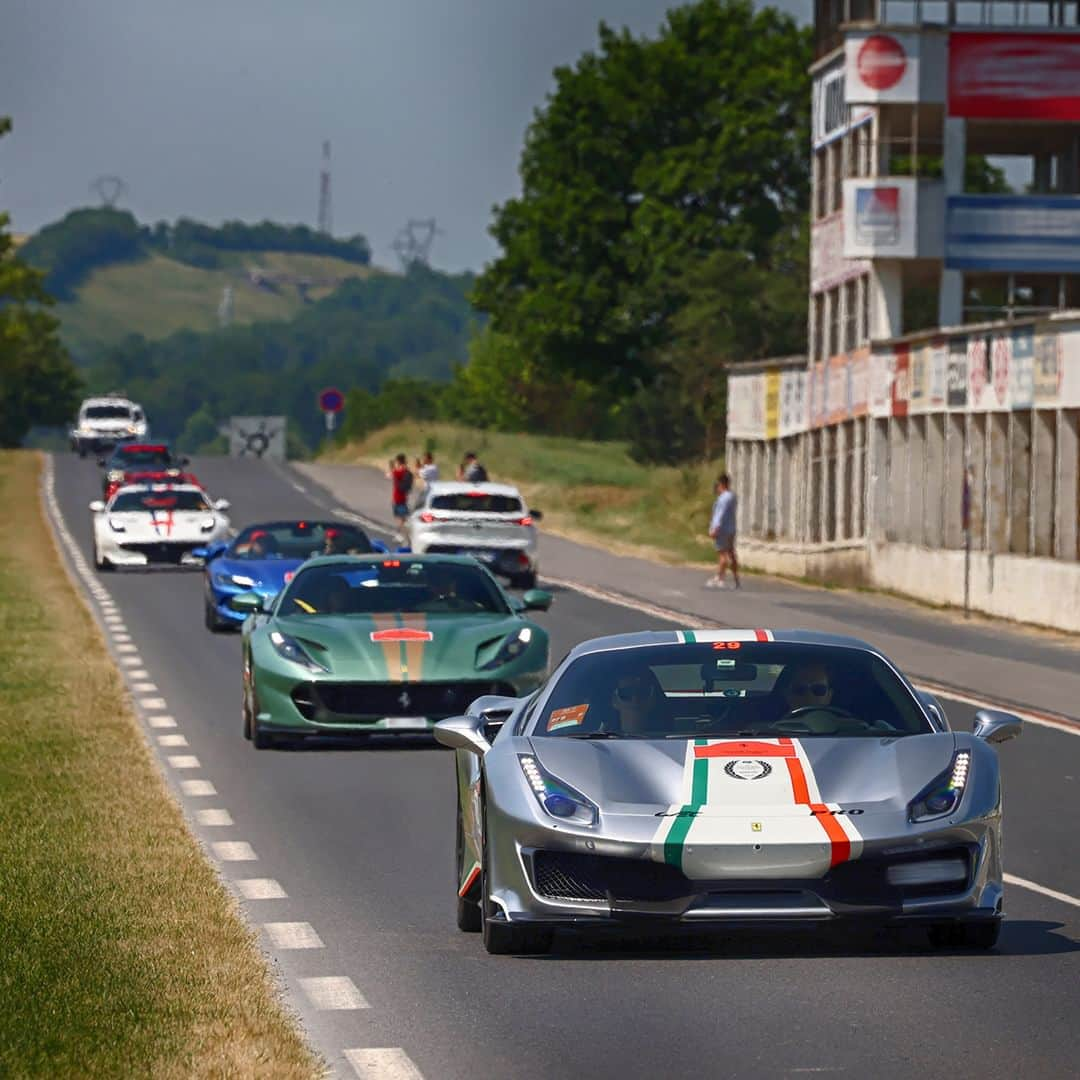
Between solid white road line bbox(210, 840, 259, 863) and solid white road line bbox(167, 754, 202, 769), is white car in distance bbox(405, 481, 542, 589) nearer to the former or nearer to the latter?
solid white road line bbox(167, 754, 202, 769)

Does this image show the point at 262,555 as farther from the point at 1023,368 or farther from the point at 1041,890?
the point at 1041,890

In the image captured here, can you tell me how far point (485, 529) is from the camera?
4184cm

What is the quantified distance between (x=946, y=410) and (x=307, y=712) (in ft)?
88.8

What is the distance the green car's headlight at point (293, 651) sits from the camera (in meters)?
18.9

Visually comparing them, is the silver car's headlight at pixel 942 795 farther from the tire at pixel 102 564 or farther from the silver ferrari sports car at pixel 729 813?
the tire at pixel 102 564

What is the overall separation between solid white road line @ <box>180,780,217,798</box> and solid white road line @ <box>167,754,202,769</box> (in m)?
0.91

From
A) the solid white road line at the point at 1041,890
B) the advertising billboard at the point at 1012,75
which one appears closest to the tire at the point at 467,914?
the solid white road line at the point at 1041,890

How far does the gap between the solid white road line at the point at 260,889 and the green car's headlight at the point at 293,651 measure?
582cm

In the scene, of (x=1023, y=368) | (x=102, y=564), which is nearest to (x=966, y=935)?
(x=1023, y=368)

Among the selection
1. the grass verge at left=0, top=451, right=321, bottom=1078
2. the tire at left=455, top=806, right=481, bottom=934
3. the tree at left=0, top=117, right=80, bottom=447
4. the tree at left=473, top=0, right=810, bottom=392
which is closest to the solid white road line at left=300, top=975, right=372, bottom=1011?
the grass verge at left=0, top=451, right=321, bottom=1078

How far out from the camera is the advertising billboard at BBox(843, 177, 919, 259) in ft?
169

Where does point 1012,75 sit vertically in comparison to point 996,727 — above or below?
above

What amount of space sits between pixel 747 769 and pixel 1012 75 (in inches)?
1769

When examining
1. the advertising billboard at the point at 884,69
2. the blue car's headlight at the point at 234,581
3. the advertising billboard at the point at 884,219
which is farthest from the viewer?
the advertising billboard at the point at 884,69
